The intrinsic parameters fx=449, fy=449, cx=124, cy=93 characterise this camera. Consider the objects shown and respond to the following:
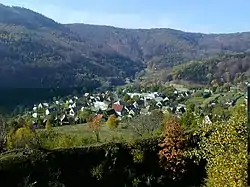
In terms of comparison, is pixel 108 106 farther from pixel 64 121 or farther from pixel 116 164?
pixel 116 164

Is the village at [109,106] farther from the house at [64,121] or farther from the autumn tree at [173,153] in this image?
the autumn tree at [173,153]

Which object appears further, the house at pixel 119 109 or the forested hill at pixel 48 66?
the forested hill at pixel 48 66

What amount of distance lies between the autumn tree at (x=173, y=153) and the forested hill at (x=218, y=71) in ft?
217

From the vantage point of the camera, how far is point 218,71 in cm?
8825

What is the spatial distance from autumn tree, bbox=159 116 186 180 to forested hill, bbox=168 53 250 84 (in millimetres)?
66196

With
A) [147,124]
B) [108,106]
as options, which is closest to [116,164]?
[147,124]

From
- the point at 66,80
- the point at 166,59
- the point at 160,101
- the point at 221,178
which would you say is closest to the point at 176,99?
the point at 160,101

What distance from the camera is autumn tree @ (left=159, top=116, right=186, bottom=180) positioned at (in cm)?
1567

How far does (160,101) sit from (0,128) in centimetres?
4010

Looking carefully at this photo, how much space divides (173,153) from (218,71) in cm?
7470

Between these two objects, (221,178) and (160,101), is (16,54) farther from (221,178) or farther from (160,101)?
(221,178)

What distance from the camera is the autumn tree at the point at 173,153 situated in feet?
51.4

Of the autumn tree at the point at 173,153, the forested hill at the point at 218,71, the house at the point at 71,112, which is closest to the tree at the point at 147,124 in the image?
the autumn tree at the point at 173,153

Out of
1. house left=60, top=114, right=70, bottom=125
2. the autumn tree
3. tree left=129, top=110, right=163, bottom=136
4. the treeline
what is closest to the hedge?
the treeline
